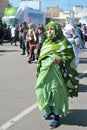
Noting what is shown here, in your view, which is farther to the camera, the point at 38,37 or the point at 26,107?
the point at 38,37

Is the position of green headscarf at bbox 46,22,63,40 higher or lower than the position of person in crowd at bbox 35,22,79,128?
higher

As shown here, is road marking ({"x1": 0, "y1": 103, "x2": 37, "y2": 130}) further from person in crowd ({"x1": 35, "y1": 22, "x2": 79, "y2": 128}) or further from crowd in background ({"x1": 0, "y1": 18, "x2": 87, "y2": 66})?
crowd in background ({"x1": 0, "y1": 18, "x2": 87, "y2": 66})

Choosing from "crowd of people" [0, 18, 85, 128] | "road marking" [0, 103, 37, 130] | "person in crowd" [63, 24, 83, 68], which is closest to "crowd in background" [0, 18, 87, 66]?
"person in crowd" [63, 24, 83, 68]

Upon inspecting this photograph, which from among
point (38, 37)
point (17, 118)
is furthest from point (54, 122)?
point (38, 37)

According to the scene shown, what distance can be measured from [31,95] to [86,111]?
2.00 meters

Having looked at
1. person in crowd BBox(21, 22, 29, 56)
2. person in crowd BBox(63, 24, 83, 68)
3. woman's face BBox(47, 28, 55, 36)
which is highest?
woman's face BBox(47, 28, 55, 36)

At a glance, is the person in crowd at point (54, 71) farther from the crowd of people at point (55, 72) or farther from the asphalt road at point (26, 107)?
the asphalt road at point (26, 107)

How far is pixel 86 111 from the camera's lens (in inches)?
319

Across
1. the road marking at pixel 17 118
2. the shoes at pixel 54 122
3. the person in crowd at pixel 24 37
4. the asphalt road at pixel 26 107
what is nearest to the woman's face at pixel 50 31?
the shoes at pixel 54 122

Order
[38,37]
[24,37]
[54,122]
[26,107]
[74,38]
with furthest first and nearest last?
[24,37]
[38,37]
[74,38]
[26,107]
[54,122]

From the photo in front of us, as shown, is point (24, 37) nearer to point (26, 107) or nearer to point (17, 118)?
point (26, 107)

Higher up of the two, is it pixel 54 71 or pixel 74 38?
pixel 54 71

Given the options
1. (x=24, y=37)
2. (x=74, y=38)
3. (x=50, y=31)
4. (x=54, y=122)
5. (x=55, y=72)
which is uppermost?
(x=50, y=31)

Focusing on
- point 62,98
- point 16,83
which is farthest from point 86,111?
point 16,83
